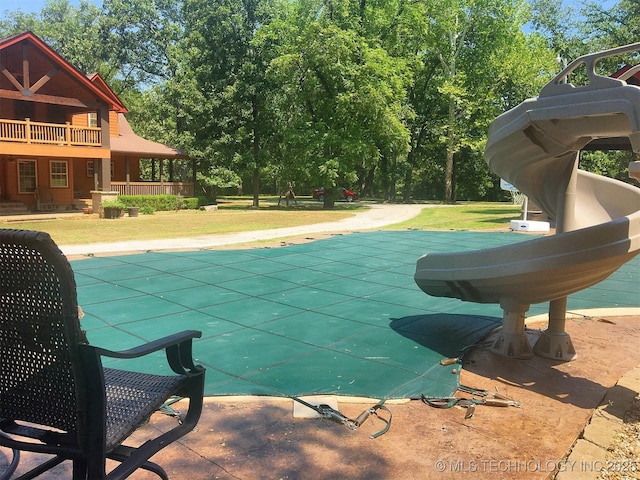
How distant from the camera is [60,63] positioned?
71.6ft

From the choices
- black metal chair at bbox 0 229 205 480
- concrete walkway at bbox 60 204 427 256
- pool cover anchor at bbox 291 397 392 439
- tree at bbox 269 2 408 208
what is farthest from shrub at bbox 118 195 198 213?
black metal chair at bbox 0 229 205 480

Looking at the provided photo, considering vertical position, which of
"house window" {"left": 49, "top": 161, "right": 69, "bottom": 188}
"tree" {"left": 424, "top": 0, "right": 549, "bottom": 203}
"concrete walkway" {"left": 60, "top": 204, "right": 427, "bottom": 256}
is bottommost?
"concrete walkway" {"left": 60, "top": 204, "right": 427, "bottom": 256}

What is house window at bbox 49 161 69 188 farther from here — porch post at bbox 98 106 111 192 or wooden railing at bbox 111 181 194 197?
porch post at bbox 98 106 111 192

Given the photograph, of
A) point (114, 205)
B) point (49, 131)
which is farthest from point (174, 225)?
point (49, 131)

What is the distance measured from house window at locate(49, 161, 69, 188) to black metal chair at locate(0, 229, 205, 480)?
25.9m

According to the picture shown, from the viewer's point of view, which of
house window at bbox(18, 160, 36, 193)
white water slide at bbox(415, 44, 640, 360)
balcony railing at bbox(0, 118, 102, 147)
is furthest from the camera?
house window at bbox(18, 160, 36, 193)

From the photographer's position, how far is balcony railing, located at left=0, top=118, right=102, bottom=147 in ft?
68.2

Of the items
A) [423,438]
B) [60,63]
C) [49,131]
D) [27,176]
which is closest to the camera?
[423,438]

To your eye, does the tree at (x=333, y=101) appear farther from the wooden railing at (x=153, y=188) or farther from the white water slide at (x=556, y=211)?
the white water slide at (x=556, y=211)

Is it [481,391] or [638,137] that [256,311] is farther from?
[638,137]

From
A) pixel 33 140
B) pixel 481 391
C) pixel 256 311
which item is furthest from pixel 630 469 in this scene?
pixel 33 140

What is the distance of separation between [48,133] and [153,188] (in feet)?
22.0

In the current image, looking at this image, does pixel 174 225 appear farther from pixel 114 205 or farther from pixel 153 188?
pixel 153 188

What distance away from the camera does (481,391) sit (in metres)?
4.18
